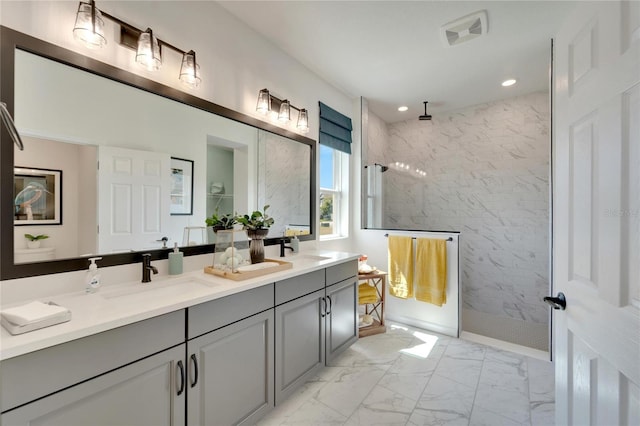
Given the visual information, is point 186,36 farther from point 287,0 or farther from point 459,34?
point 459,34

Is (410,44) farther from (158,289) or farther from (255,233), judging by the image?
(158,289)

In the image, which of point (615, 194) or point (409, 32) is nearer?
point (615, 194)

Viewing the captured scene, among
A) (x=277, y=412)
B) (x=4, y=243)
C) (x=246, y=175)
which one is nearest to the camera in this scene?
(x=4, y=243)

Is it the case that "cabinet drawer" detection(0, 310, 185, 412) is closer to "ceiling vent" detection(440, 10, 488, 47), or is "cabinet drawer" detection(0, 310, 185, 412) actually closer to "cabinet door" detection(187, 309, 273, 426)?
"cabinet door" detection(187, 309, 273, 426)

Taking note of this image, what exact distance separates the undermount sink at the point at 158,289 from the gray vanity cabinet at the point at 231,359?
0.17 m

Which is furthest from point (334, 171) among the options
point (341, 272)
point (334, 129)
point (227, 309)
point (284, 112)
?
point (227, 309)

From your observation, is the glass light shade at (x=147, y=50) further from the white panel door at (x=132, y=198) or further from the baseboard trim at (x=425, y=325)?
the baseboard trim at (x=425, y=325)

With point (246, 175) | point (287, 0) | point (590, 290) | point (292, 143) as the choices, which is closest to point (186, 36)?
point (287, 0)

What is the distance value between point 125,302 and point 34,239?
0.49m

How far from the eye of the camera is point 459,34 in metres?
2.20

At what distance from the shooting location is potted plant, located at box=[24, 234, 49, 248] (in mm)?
1189

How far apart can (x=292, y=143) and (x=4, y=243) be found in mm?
1985

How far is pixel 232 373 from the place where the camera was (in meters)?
1.42

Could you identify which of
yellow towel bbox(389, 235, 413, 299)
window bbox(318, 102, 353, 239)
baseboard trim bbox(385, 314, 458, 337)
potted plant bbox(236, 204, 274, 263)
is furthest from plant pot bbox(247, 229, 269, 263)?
baseboard trim bbox(385, 314, 458, 337)
